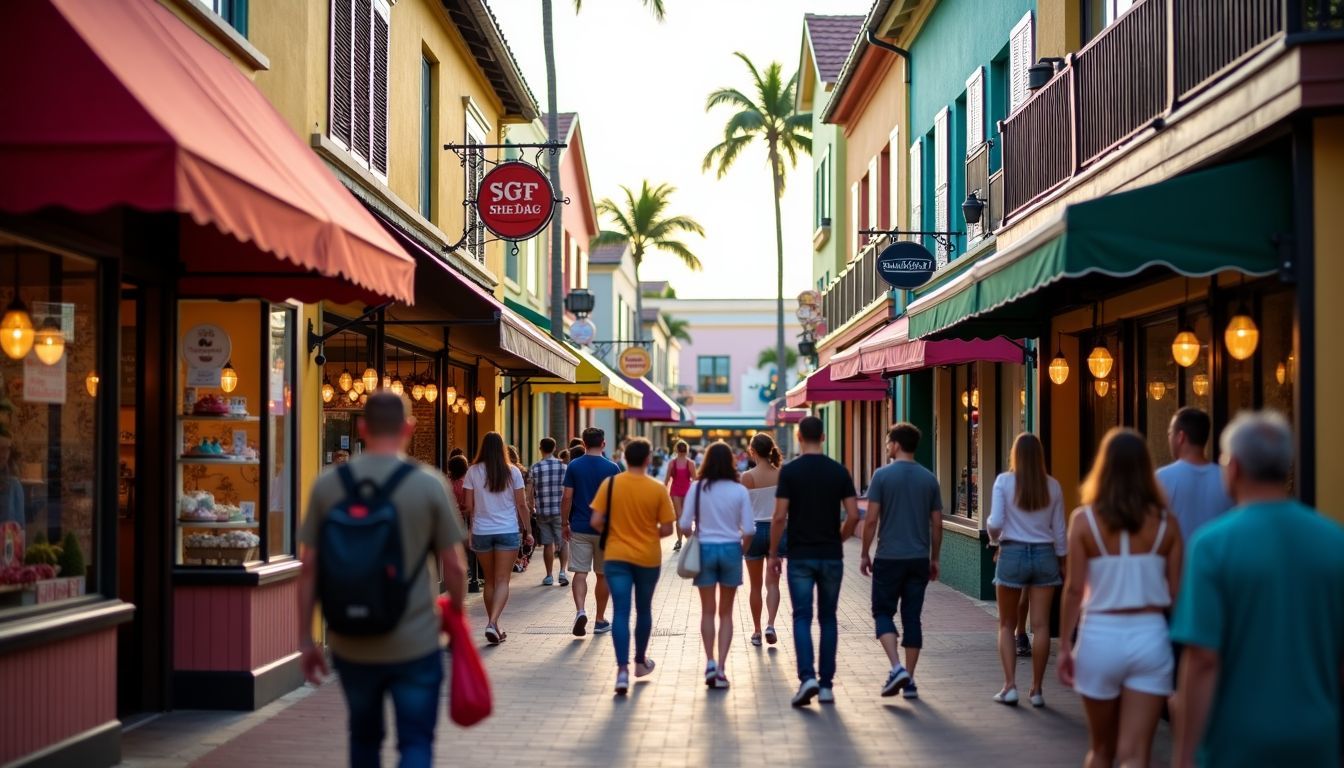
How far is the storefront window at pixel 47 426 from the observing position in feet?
24.4

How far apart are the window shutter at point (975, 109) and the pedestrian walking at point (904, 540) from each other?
7.94m

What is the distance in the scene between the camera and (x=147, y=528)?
947 centimetres

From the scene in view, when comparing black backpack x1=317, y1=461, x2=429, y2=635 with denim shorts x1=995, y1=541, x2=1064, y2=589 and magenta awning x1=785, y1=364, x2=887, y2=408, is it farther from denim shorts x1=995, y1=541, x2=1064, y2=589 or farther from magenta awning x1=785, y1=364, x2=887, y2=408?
magenta awning x1=785, y1=364, x2=887, y2=408

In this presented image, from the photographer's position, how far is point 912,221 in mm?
22188

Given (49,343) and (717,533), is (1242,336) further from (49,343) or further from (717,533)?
(49,343)

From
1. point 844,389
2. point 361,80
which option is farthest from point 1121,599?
point 844,389

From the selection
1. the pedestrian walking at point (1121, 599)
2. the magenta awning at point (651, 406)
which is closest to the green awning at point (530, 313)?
the magenta awning at point (651, 406)

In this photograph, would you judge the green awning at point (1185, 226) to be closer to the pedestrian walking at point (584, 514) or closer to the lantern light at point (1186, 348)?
the lantern light at point (1186, 348)

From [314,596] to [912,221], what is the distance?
58.0 ft

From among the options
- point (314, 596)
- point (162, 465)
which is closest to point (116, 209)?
point (162, 465)

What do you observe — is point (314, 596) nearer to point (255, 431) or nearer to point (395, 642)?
point (395, 642)

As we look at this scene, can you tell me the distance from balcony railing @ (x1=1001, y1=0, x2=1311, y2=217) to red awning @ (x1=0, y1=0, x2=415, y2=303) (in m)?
5.04

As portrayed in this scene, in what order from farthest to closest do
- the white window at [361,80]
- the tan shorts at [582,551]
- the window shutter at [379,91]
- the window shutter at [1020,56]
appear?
the window shutter at [1020,56]
the window shutter at [379,91]
the tan shorts at [582,551]
the white window at [361,80]

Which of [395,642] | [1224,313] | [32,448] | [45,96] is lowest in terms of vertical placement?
[395,642]
